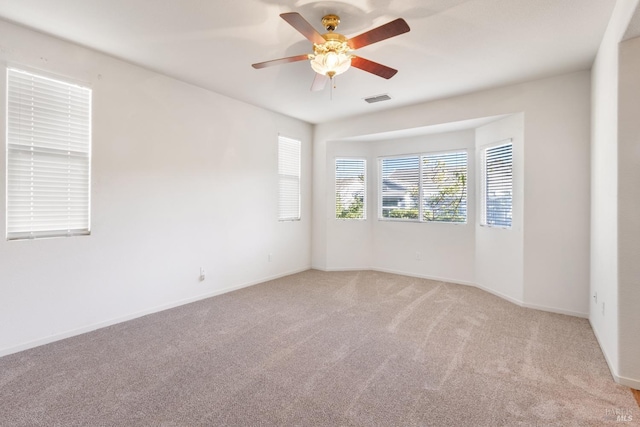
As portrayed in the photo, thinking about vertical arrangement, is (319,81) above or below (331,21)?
below

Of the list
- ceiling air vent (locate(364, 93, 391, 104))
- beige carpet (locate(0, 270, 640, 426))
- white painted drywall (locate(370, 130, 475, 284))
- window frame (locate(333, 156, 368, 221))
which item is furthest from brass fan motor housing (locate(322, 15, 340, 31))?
window frame (locate(333, 156, 368, 221))

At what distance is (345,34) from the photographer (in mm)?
2705

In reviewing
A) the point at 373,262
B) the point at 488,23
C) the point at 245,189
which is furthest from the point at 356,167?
the point at 488,23

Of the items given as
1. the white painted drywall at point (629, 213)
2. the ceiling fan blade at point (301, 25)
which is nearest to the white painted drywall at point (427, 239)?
the white painted drywall at point (629, 213)

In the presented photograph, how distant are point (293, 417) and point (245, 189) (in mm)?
3381

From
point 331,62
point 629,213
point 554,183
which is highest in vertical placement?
point 331,62

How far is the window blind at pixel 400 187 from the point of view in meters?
5.43

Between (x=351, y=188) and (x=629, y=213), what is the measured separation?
4.02m

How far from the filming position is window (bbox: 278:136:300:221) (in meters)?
5.31

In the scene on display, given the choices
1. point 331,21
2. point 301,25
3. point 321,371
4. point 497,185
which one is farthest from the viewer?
point 497,185

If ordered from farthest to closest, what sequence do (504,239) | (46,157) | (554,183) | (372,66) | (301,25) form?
(504,239)
(554,183)
(46,157)
(372,66)
(301,25)

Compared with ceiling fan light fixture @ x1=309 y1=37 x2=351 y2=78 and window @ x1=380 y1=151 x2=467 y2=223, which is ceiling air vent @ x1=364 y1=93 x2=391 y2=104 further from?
ceiling fan light fixture @ x1=309 y1=37 x2=351 y2=78

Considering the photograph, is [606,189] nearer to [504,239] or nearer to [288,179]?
[504,239]

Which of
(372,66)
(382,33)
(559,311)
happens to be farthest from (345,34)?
(559,311)
